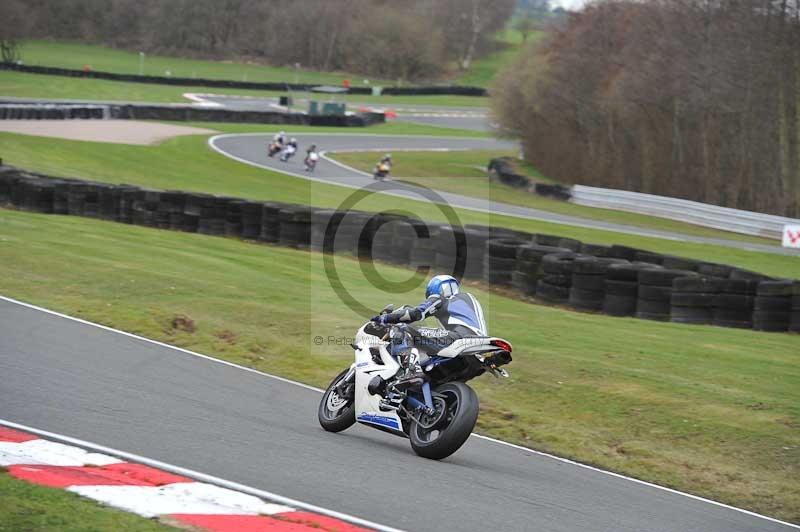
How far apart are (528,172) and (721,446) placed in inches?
1469

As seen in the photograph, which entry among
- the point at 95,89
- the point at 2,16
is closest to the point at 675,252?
the point at 95,89

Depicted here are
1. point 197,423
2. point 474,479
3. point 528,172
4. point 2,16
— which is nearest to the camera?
point 474,479

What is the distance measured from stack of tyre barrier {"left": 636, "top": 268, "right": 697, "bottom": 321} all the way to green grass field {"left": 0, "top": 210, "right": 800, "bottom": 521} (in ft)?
1.61

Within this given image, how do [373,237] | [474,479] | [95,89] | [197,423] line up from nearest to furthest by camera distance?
[474,479] < [197,423] < [373,237] < [95,89]

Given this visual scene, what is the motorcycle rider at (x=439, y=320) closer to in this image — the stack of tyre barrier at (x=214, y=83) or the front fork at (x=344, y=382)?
the front fork at (x=344, y=382)

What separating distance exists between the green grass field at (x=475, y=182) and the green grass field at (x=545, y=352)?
17.3 metres

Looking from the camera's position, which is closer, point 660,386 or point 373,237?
point 660,386

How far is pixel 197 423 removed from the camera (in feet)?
26.8

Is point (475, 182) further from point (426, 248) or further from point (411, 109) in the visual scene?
point (411, 109)

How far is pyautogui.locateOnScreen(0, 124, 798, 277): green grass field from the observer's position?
27.3m

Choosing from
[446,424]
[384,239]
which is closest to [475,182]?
[384,239]

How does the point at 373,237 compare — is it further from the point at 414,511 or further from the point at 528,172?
the point at 528,172

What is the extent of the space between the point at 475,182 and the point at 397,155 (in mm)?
7353

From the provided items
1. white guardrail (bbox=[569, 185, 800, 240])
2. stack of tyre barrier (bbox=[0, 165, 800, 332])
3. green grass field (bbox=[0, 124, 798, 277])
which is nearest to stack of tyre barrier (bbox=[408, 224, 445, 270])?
stack of tyre barrier (bbox=[0, 165, 800, 332])
